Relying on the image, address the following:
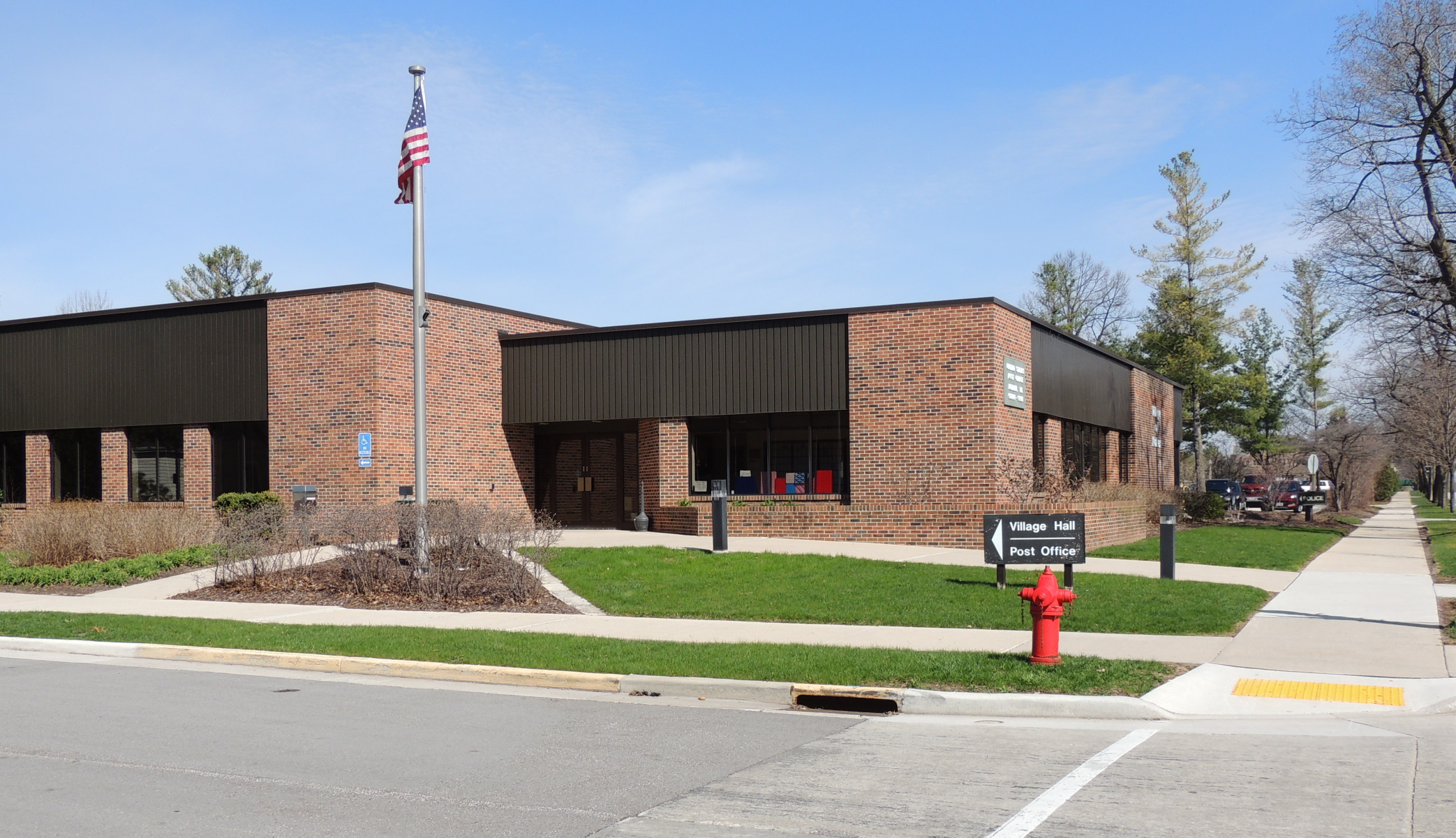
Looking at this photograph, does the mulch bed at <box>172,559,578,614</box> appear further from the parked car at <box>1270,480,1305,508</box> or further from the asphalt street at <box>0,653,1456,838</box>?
the parked car at <box>1270,480,1305,508</box>

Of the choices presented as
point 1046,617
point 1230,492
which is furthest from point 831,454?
point 1230,492

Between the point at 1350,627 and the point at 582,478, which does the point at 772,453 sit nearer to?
the point at 582,478

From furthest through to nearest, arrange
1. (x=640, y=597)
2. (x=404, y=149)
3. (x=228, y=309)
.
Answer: (x=228, y=309), (x=404, y=149), (x=640, y=597)

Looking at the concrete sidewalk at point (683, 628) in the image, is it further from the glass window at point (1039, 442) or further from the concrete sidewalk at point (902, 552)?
the glass window at point (1039, 442)

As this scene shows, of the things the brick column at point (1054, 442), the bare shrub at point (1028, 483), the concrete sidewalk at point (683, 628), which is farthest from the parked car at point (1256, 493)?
the concrete sidewalk at point (683, 628)

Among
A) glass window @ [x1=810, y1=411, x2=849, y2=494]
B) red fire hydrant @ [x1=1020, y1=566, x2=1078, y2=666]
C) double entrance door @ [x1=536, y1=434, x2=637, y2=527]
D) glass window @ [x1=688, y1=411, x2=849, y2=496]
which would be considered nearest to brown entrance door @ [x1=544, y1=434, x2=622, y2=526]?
double entrance door @ [x1=536, y1=434, x2=637, y2=527]

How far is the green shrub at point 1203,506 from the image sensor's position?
127ft

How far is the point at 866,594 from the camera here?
51.9 feet

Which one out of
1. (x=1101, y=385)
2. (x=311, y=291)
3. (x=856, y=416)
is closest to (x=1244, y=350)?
(x=1101, y=385)

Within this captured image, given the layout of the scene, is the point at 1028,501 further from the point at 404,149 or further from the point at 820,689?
the point at 820,689

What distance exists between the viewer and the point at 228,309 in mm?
28125

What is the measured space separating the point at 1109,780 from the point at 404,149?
14.4 meters

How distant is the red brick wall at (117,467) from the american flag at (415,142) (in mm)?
15929

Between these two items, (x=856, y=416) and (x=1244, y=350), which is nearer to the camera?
Answer: (x=856, y=416)
